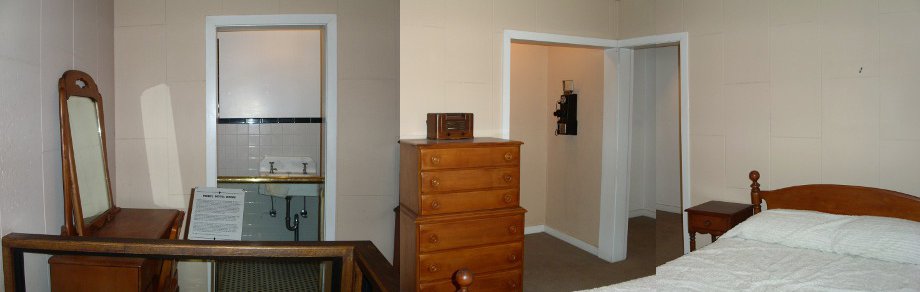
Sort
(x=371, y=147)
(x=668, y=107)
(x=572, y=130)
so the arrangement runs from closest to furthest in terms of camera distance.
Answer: (x=371, y=147)
(x=572, y=130)
(x=668, y=107)

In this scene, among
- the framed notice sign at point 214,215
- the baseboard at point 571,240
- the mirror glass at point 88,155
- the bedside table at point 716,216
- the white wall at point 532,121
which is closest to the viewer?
the mirror glass at point 88,155

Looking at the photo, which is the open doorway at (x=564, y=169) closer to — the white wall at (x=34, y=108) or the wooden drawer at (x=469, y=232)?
the wooden drawer at (x=469, y=232)

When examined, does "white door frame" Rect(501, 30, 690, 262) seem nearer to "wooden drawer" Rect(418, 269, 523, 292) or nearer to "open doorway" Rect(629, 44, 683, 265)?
"wooden drawer" Rect(418, 269, 523, 292)

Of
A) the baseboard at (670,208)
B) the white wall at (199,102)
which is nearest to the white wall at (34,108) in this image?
the white wall at (199,102)

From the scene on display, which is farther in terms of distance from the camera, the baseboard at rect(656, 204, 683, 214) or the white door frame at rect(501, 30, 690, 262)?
the baseboard at rect(656, 204, 683, 214)

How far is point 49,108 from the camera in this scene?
278 cm

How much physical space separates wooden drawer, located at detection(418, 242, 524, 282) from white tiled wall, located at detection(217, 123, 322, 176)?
7.91ft

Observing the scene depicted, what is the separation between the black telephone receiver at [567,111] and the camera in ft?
17.3

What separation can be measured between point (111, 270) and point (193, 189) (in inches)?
46.6

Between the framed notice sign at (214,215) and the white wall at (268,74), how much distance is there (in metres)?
1.66

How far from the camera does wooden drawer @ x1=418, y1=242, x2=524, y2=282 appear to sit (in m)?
3.14

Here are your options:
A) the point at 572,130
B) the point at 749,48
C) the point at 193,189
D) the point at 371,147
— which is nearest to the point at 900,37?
the point at 749,48

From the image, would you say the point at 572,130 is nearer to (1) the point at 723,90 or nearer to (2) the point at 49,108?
(1) the point at 723,90

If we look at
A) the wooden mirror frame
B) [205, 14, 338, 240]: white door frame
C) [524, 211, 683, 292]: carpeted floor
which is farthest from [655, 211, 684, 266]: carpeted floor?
the wooden mirror frame
